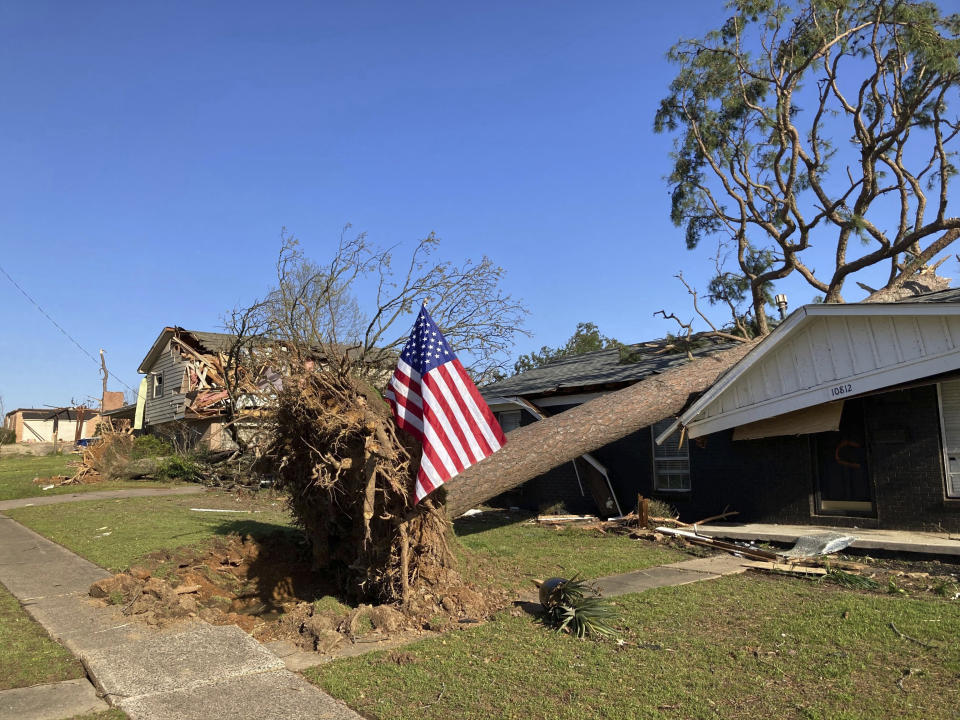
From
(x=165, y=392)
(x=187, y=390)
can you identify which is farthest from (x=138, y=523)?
(x=165, y=392)

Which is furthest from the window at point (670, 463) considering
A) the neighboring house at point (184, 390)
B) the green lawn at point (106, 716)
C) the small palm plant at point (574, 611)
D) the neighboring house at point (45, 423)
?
the neighboring house at point (45, 423)

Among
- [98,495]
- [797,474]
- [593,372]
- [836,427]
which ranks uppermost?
[593,372]

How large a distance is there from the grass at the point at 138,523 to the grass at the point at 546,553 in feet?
9.41

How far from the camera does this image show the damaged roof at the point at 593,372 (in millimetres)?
14562

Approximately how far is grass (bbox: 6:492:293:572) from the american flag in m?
2.93

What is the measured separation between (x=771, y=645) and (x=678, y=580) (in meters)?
2.55

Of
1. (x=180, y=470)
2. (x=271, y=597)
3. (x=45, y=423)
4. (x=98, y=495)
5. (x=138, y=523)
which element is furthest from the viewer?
(x=45, y=423)

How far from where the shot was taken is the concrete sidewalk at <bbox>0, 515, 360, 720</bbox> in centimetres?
453

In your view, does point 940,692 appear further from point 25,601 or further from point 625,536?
point 25,601

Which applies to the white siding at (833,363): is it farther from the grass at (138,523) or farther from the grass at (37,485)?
the grass at (37,485)

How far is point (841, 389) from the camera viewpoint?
991 cm

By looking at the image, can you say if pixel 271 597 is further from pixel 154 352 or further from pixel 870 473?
pixel 154 352

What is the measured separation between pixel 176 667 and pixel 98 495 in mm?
14925

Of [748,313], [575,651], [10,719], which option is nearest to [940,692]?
[575,651]
